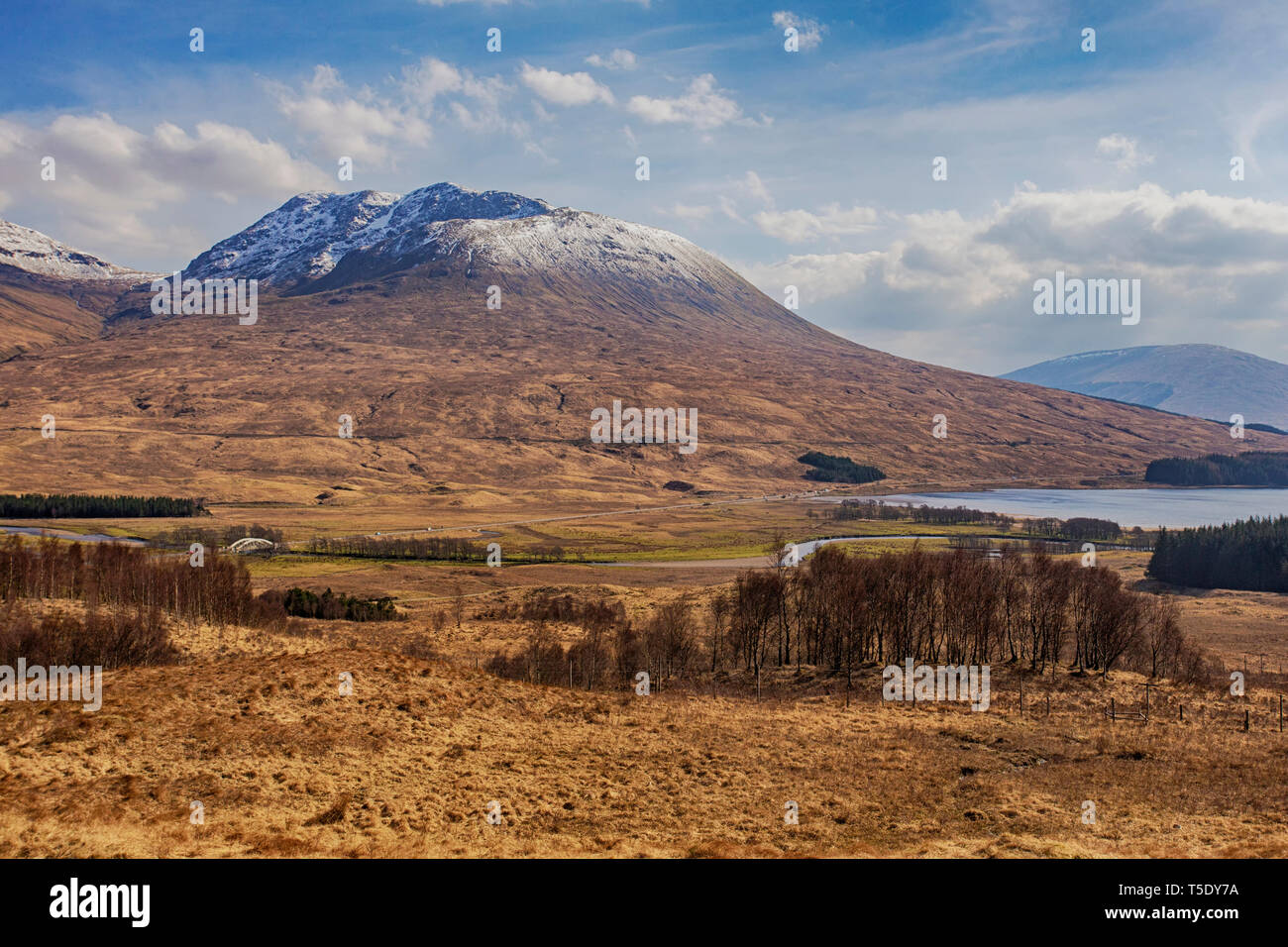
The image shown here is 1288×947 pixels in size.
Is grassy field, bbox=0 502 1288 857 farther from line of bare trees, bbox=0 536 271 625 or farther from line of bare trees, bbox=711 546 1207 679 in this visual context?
line of bare trees, bbox=0 536 271 625

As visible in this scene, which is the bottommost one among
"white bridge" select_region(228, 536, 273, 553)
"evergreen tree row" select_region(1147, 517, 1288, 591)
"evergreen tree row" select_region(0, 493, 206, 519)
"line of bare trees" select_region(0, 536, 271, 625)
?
"evergreen tree row" select_region(1147, 517, 1288, 591)

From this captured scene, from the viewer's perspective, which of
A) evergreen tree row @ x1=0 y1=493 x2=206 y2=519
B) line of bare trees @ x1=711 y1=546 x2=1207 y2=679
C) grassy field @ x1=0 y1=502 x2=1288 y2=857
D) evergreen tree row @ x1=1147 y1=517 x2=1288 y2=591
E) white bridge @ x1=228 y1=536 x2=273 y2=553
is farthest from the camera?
evergreen tree row @ x1=0 y1=493 x2=206 y2=519

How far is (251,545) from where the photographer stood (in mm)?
141875

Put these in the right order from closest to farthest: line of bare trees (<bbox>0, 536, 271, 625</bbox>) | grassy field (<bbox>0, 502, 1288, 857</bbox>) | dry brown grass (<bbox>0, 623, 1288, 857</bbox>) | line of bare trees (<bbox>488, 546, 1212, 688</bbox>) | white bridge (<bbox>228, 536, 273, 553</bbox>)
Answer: dry brown grass (<bbox>0, 623, 1288, 857</bbox>) → grassy field (<bbox>0, 502, 1288, 857</bbox>) → line of bare trees (<bbox>488, 546, 1212, 688</bbox>) → line of bare trees (<bbox>0, 536, 271, 625</bbox>) → white bridge (<bbox>228, 536, 273, 553</bbox>)

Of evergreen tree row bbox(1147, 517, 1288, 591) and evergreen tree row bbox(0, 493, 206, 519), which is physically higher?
evergreen tree row bbox(0, 493, 206, 519)

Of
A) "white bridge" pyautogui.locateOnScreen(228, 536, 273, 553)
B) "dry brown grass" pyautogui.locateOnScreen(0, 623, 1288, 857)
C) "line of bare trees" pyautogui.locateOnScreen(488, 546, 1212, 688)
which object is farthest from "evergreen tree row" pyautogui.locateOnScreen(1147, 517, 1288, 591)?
"white bridge" pyautogui.locateOnScreen(228, 536, 273, 553)

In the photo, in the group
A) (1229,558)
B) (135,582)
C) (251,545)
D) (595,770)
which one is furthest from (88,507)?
(1229,558)

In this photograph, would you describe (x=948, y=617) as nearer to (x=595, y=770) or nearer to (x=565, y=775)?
(x=595, y=770)

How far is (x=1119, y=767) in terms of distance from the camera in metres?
30.2

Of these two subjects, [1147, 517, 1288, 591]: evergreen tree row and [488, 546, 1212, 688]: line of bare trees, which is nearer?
[488, 546, 1212, 688]: line of bare trees

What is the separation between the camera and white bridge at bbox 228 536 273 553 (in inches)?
5428

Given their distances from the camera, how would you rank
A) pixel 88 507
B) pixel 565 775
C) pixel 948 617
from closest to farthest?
pixel 565 775
pixel 948 617
pixel 88 507

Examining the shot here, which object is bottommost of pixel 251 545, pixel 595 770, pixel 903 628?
pixel 903 628
